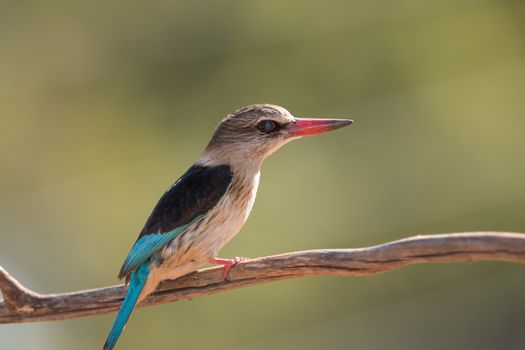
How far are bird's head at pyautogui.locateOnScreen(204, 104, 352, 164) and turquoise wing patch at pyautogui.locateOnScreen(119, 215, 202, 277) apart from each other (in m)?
0.53

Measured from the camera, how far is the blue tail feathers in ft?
Result: 13.5

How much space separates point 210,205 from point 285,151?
19.0 feet

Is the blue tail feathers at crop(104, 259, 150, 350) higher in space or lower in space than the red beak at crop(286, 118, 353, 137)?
lower

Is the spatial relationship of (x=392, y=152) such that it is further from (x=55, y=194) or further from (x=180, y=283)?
(x=180, y=283)

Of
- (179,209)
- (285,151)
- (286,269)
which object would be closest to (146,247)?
(179,209)

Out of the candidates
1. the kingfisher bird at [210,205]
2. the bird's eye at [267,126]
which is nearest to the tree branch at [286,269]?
the kingfisher bird at [210,205]

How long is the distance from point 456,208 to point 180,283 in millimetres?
6394

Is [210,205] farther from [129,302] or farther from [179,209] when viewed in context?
[129,302]

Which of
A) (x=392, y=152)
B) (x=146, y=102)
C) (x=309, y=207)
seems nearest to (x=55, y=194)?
(x=146, y=102)

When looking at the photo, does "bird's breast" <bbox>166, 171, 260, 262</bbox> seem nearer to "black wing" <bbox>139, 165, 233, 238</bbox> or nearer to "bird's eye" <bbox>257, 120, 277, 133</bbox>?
"black wing" <bbox>139, 165, 233, 238</bbox>

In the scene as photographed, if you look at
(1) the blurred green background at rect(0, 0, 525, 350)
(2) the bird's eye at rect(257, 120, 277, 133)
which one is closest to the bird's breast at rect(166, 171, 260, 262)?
(2) the bird's eye at rect(257, 120, 277, 133)

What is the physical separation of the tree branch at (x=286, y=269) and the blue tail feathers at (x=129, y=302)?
0.10m

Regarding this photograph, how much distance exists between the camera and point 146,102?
1164 centimetres

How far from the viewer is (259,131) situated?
500 centimetres
